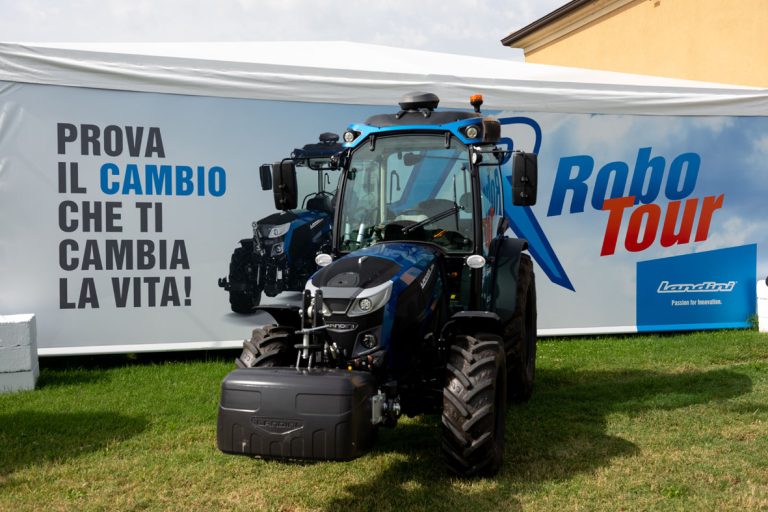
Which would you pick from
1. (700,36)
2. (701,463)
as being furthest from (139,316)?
(700,36)

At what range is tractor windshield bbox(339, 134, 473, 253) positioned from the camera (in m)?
4.65

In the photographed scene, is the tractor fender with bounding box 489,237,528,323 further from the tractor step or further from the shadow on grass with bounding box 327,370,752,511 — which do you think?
the tractor step

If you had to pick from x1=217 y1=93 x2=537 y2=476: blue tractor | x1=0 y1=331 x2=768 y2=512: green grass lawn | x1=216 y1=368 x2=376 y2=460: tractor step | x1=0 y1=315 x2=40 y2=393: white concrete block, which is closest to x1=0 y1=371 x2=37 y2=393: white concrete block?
x1=0 y1=315 x2=40 y2=393: white concrete block

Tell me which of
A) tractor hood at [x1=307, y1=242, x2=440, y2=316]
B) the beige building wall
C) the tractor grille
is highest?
the beige building wall

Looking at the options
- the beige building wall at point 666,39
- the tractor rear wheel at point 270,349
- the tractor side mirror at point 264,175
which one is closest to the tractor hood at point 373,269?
the tractor rear wheel at point 270,349

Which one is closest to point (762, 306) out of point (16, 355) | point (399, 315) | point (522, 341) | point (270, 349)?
point (522, 341)

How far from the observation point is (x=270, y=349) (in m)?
4.26

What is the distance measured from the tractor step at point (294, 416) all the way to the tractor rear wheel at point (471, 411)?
0.60 meters

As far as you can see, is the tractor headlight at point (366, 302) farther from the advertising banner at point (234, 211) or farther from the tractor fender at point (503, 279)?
the advertising banner at point (234, 211)

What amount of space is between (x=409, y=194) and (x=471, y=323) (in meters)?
0.89

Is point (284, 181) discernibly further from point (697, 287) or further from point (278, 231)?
point (697, 287)

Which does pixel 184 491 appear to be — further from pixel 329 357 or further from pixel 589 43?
pixel 589 43

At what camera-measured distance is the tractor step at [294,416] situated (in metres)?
3.35

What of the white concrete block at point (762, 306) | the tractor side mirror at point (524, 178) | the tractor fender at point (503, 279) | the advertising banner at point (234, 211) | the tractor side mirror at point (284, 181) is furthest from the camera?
the white concrete block at point (762, 306)
